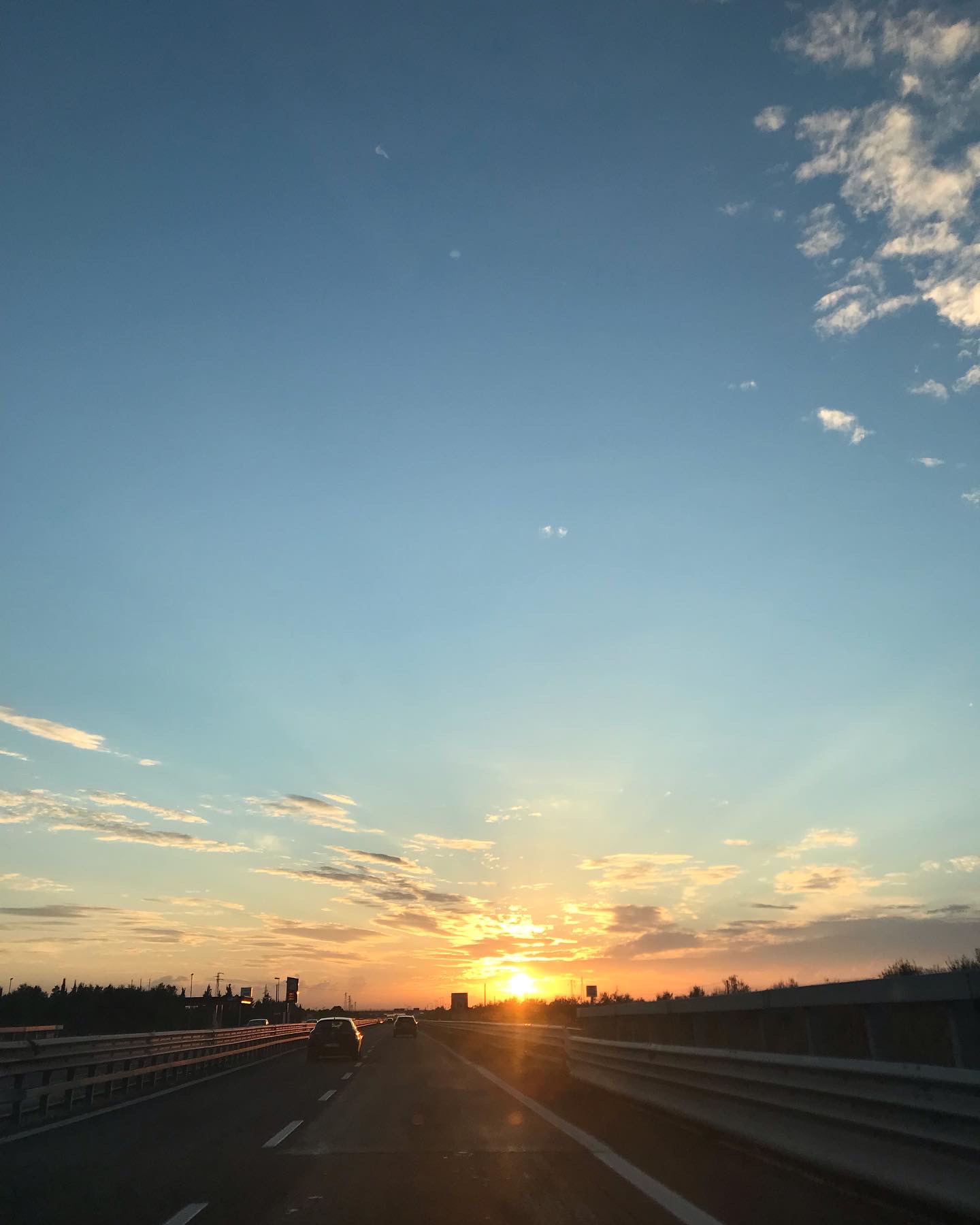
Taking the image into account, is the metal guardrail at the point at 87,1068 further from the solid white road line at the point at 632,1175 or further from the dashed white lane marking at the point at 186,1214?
the solid white road line at the point at 632,1175

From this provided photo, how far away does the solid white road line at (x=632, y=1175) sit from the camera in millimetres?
7320

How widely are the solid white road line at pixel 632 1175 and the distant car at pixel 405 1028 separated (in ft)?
180

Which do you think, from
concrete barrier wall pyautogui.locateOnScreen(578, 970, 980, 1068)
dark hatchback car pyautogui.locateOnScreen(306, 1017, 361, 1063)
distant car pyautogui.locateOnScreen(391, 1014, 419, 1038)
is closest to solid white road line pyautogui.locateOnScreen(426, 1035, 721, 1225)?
concrete barrier wall pyautogui.locateOnScreen(578, 970, 980, 1068)

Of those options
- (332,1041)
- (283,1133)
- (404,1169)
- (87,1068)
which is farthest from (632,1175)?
→ (332,1041)

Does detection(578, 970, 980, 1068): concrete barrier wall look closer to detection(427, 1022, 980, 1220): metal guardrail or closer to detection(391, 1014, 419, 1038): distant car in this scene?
detection(427, 1022, 980, 1220): metal guardrail

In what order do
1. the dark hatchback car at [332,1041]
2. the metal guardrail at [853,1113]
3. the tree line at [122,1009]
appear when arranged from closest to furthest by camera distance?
the metal guardrail at [853,1113] < the dark hatchback car at [332,1041] < the tree line at [122,1009]

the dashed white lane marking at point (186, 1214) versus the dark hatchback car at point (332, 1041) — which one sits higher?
the dark hatchback car at point (332, 1041)

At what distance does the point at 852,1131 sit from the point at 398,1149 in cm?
560

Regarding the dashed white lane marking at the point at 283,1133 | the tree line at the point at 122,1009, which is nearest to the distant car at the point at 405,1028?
the tree line at the point at 122,1009

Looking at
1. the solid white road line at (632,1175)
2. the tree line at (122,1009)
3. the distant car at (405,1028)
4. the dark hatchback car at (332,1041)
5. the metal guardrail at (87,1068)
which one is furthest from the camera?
the tree line at (122,1009)

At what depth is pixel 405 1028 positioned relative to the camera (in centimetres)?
6869

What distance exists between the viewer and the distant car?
66.9 metres

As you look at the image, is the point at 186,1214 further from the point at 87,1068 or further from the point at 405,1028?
the point at 405,1028

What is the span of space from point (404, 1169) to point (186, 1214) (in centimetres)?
283
